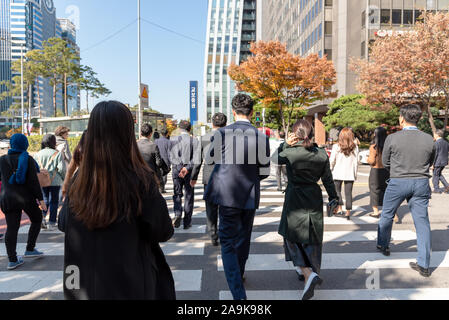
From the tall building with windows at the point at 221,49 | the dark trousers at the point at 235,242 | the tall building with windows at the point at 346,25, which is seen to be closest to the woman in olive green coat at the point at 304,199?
the dark trousers at the point at 235,242

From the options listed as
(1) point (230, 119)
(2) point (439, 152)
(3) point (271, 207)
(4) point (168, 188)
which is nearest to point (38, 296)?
(3) point (271, 207)

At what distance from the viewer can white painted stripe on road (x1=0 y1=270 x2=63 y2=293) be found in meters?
3.59

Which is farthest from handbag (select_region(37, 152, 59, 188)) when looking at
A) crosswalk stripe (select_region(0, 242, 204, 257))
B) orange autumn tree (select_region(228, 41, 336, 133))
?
orange autumn tree (select_region(228, 41, 336, 133))

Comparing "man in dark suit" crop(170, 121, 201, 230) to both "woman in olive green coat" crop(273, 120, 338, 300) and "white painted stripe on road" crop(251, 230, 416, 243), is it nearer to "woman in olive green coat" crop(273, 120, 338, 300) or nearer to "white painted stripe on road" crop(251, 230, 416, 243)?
"white painted stripe on road" crop(251, 230, 416, 243)

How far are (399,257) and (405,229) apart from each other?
67.7 inches

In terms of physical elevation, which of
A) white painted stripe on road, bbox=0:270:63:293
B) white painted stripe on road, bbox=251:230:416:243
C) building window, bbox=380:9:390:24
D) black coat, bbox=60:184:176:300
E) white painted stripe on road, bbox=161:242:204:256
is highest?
building window, bbox=380:9:390:24

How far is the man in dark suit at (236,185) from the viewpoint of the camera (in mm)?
3223

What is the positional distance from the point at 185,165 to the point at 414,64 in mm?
18889

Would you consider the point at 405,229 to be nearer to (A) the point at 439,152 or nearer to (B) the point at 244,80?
(A) the point at 439,152

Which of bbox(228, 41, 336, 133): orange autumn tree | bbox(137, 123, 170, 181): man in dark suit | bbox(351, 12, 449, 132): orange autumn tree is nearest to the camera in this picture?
bbox(137, 123, 170, 181): man in dark suit

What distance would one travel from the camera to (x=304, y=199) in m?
3.49

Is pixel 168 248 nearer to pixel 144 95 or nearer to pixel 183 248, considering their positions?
pixel 183 248

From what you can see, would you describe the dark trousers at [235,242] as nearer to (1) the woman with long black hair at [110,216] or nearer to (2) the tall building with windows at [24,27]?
Answer: (1) the woman with long black hair at [110,216]
